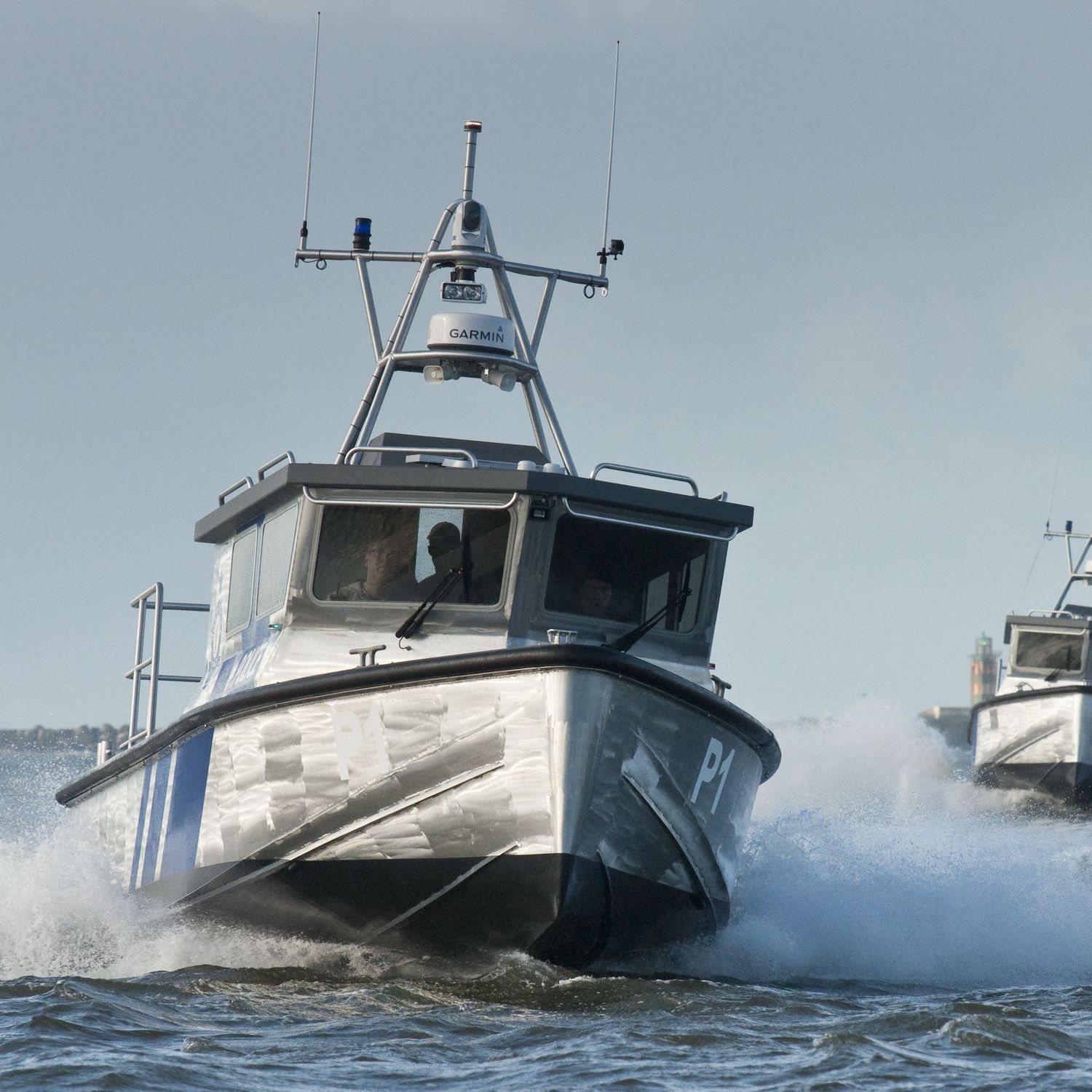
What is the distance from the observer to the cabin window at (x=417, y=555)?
862cm

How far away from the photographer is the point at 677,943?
352 inches

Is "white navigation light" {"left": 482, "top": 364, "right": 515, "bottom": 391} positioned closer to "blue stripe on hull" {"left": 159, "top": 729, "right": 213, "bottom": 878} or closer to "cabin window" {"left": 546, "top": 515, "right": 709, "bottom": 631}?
"cabin window" {"left": 546, "top": 515, "right": 709, "bottom": 631}

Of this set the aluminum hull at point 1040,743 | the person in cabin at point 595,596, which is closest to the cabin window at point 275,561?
the person in cabin at point 595,596

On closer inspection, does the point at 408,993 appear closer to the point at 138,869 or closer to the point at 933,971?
the point at 138,869

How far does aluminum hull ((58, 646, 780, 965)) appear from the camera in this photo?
7.68m

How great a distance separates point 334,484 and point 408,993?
262cm

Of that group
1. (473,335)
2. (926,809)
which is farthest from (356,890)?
(926,809)

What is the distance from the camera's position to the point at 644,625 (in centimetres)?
886

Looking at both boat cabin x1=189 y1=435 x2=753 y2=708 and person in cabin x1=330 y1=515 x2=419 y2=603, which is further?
person in cabin x1=330 y1=515 x2=419 y2=603

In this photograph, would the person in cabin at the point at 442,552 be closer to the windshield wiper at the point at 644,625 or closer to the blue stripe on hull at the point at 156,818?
the windshield wiper at the point at 644,625

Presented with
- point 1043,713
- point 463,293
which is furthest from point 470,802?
point 1043,713

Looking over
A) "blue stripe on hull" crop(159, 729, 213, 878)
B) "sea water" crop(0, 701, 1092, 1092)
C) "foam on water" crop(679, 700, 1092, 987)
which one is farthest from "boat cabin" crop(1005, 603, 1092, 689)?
"blue stripe on hull" crop(159, 729, 213, 878)

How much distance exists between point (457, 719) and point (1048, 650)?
64.1 ft

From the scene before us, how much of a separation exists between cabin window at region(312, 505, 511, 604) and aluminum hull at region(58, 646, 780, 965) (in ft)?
2.84
